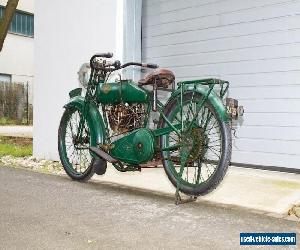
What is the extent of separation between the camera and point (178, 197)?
4.55m

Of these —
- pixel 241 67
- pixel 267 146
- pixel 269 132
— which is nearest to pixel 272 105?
pixel 269 132

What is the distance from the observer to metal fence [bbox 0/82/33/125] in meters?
20.3

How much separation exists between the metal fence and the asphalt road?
15.9 m

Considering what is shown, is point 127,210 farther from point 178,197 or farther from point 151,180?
point 151,180

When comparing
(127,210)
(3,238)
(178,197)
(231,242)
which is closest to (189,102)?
(178,197)

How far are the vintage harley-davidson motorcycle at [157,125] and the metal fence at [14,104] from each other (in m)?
15.2

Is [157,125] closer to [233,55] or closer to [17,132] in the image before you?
[233,55]

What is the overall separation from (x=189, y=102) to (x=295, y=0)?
2.29 m

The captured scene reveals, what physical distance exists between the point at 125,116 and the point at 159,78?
660mm

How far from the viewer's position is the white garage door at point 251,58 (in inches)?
236

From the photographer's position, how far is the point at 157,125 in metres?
4.96

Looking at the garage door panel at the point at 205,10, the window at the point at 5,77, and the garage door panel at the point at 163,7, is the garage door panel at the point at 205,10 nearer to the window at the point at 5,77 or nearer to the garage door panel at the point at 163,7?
the garage door panel at the point at 163,7

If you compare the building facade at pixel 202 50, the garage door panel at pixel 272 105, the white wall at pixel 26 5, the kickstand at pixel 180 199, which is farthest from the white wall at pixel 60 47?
the white wall at pixel 26 5

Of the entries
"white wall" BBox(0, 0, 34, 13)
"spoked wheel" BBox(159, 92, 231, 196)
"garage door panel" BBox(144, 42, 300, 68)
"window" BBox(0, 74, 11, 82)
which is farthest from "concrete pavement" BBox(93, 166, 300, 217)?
"white wall" BBox(0, 0, 34, 13)
